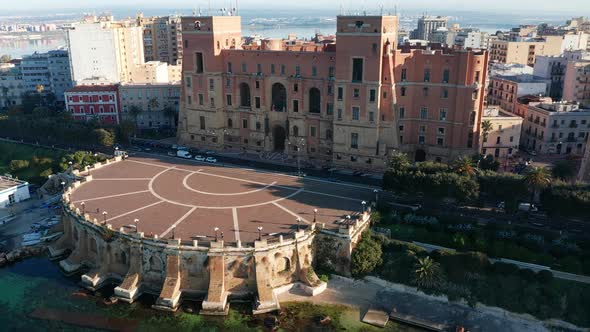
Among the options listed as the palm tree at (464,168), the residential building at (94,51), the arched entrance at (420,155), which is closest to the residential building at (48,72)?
the residential building at (94,51)

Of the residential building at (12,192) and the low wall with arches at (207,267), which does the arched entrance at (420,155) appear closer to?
the low wall with arches at (207,267)

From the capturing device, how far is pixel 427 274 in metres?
53.1

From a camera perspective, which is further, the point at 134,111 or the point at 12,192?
the point at 134,111

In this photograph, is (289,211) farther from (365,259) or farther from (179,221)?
(179,221)

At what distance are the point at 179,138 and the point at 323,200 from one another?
4678 centimetres

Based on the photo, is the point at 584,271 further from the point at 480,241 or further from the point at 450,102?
the point at 450,102

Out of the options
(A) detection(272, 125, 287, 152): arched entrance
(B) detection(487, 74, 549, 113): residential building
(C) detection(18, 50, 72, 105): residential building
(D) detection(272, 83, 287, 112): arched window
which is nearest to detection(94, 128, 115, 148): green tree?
(A) detection(272, 125, 287, 152): arched entrance

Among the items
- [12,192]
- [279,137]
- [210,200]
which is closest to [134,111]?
[12,192]

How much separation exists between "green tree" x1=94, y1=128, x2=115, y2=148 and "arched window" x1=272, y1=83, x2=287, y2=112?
3215 cm

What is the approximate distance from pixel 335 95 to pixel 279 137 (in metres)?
17.3

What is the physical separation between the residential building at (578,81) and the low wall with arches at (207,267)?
77555 millimetres

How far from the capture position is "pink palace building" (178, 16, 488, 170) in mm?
79312

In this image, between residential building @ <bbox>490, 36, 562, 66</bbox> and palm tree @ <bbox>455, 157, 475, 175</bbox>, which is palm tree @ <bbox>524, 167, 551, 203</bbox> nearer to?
palm tree @ <bbox>455, 157, 475, 175</bbox>

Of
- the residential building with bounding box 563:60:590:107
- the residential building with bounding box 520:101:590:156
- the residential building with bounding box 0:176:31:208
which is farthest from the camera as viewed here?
the residential building with bounding box 563:60:590:107
